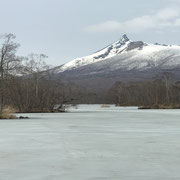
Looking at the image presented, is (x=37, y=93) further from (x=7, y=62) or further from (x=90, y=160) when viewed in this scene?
(x=90, y=160)

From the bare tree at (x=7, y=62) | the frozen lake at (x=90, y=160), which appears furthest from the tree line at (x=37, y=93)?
the frozen lake at (x=90, y=160)

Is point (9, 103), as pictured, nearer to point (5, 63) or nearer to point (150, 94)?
point (5, 63)

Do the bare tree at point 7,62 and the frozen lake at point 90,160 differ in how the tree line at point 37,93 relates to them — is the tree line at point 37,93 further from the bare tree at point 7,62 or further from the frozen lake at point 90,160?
the frozen lake at point 90,160

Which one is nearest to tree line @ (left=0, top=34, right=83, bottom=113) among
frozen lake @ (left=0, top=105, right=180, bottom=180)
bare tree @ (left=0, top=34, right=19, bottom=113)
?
bare tree @ (left=0, top=34, right=19, bottom=113)

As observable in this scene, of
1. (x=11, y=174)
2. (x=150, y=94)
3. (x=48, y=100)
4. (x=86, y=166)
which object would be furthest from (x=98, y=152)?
(x=150, y=94)

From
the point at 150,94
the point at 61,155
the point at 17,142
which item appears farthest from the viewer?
the point at 150,94

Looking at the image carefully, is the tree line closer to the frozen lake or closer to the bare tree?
the bare tree

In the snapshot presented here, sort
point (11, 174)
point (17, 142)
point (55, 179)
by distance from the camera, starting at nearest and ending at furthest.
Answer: point (55, 179) < point (11, 174) < point (17, 142)

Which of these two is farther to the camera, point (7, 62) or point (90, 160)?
point (7, 62)

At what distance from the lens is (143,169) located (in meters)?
5.79

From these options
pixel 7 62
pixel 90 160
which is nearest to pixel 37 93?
pixel 7 62

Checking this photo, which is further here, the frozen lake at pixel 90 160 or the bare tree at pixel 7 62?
the bare tree at pixel 7 62

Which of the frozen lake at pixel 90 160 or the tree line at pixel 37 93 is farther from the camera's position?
the tree line at pixel 37 93

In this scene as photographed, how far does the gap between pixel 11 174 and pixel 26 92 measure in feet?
118
